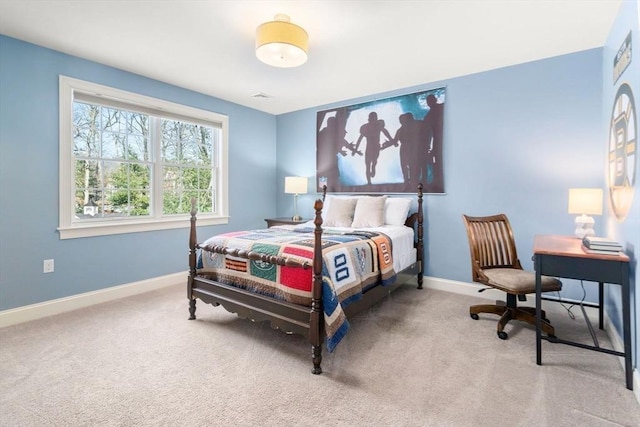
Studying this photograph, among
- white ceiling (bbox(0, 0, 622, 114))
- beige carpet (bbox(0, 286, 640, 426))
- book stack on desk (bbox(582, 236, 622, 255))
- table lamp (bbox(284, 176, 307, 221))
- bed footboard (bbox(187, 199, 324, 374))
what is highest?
white ceiling (bbox(0, 0, 622, 114))

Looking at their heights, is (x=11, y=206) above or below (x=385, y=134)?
below

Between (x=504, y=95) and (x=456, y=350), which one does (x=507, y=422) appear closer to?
(x=456, y=350)

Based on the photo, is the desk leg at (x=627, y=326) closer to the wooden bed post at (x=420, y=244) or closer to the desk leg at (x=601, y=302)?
the desk leg at (x=601, y=302)

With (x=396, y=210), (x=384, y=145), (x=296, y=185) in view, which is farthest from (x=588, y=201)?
(x=296, y=185)

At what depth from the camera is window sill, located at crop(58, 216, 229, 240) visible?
3.03m

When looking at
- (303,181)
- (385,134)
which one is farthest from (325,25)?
(303,181)

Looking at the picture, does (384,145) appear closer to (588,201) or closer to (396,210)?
(396,210)

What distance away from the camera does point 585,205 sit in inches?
96.2

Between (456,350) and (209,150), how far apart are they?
12.4 feet

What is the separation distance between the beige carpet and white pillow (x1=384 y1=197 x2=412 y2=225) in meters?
1.25

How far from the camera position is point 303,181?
179 inches

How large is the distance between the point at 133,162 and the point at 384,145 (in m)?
2.99

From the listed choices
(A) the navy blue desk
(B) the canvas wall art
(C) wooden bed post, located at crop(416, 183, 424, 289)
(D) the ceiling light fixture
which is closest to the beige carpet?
(A) the navy blue desk

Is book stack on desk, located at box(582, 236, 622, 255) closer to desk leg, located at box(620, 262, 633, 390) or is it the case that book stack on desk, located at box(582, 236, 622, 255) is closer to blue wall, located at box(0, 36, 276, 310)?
desk leg, located at box(620, 262, 633, 390)
